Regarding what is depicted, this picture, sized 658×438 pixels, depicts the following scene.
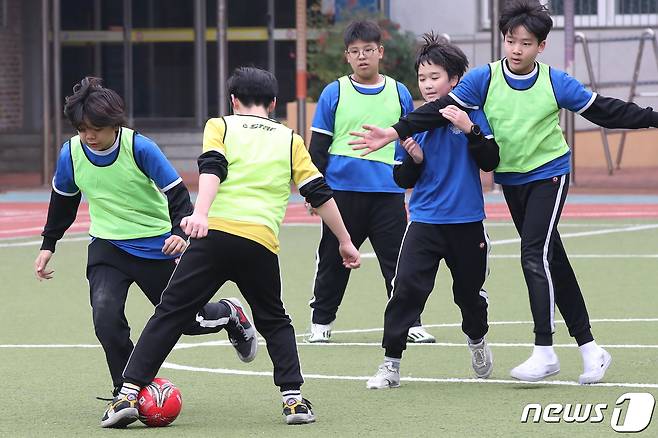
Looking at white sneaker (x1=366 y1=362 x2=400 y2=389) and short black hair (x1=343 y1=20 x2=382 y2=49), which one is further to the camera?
short black hair (x1=343 y1=20 x2=382 y2=49)

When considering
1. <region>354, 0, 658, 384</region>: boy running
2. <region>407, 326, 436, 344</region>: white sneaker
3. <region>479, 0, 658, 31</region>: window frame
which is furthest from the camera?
<region>479, 0, 658, 31</region>: window frame

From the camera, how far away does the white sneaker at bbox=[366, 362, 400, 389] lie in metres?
8.27

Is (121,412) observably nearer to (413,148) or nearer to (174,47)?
(413,148)

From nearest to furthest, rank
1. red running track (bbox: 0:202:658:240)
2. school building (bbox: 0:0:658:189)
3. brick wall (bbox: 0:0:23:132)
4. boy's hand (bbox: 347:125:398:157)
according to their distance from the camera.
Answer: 1. boy's hand (bbox: 347:125:398:157)
2. red running track (bbox: 0:202:658:240)
3. school building (bbox: 0:0:658:189)
4. brick wall (bbox: 0:0:23:132)

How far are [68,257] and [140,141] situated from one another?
829cm

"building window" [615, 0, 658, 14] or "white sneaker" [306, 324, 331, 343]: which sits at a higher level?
"building window" [615, 0, 658, 14]

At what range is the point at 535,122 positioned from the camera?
8.34m

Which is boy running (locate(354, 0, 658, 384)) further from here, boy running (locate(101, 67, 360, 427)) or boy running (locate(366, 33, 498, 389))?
boy running (locate(101, 67, 360, 427))

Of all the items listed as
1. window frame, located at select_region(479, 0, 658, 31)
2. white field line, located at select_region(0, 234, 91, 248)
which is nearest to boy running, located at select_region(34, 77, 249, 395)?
white field line, located at select_region(0, 234, 91, 248)

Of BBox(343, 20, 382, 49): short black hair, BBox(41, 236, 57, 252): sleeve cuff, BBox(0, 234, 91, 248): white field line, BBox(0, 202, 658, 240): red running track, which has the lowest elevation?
BBox(0, 202, 658, 240): red running track

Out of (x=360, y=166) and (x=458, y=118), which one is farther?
(x=360, y=166)

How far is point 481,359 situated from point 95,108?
247 cm

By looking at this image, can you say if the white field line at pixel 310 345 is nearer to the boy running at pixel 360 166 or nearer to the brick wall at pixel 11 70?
the boy running at pixel 360 166

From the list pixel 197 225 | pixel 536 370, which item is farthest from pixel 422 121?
pixel 197 225
